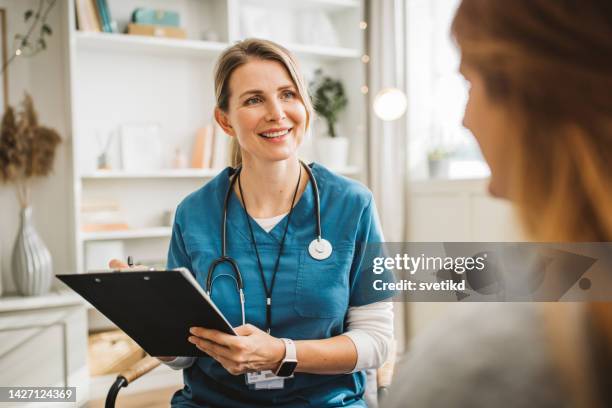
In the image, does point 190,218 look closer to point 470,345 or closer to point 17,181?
point 470,345

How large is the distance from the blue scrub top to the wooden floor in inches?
56.2

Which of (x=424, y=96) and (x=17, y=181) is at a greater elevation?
(x=424, y=96)

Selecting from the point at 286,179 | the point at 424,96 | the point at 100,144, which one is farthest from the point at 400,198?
the point at 286,179

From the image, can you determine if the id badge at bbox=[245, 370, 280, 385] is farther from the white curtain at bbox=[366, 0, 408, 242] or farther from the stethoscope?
the white curtain at bbox=[366, 0, 408, 242]

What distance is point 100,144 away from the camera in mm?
2975

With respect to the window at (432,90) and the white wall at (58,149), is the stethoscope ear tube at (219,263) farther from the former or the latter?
the window at (432,90)

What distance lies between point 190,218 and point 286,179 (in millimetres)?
248

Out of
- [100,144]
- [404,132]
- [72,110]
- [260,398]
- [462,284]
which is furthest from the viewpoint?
[404,132]

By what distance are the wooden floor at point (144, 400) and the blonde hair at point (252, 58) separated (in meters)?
1.71

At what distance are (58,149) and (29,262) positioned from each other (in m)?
0.61

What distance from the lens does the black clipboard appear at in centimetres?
97

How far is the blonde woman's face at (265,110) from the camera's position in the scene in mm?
1383

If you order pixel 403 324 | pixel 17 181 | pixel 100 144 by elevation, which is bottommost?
pixel 403 324

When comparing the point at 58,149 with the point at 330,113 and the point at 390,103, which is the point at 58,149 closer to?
the point at 330,113
